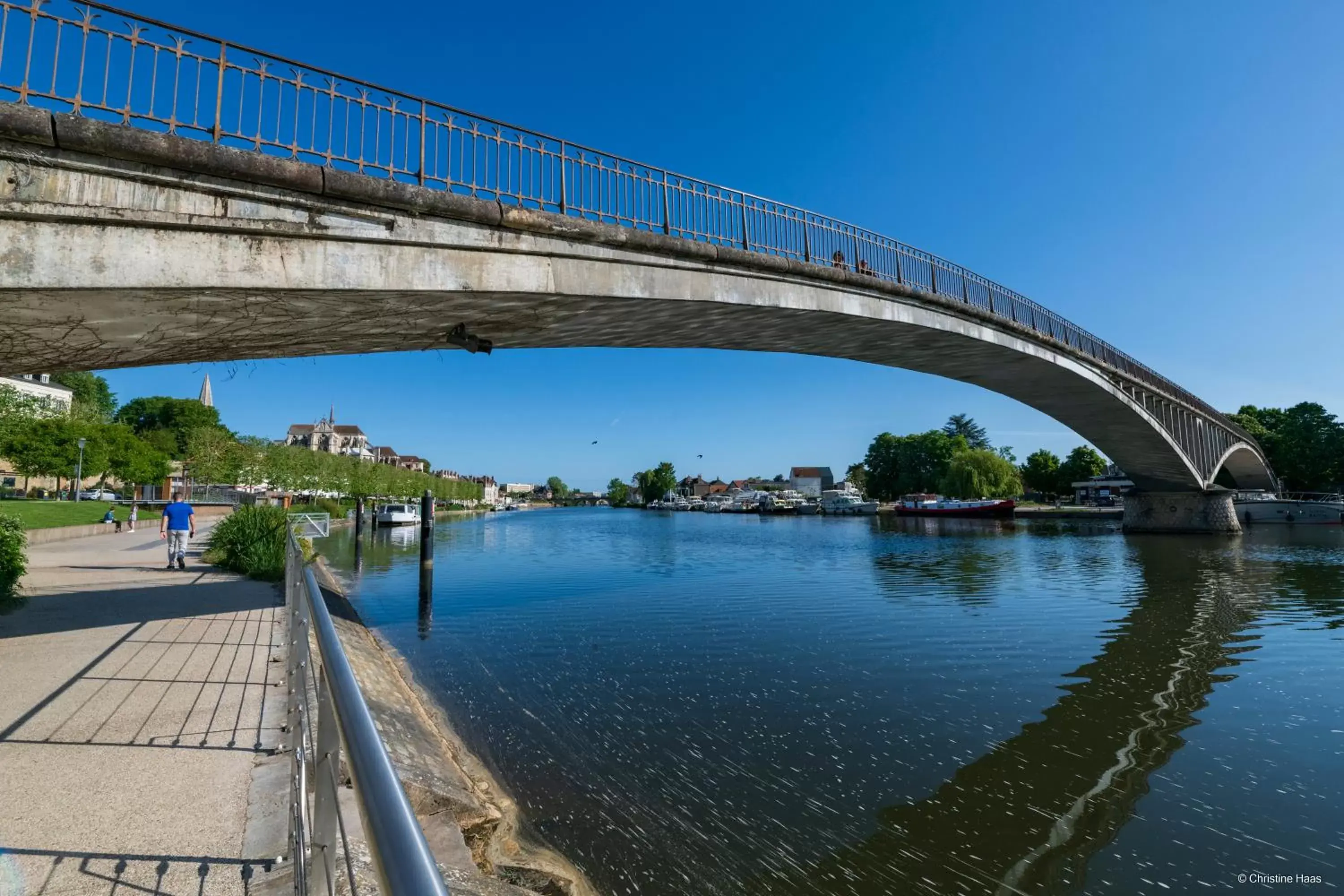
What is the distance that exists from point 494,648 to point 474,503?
377 ft

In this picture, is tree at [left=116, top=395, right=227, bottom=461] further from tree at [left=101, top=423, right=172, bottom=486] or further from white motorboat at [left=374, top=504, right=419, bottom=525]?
white motorboat at [left=374, top=504, right=419, bottom=525]

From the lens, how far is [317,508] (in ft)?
158

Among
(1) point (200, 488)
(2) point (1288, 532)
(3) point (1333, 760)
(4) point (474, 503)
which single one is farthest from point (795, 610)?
(4) point (474, 503)

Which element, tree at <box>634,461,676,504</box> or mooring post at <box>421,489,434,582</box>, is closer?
mooring post at <box>421,489,434,582</box>

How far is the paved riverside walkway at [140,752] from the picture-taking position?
113 inches

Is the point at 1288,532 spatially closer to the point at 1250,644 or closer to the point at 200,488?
the point at 1250,644

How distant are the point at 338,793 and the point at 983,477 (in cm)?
7175

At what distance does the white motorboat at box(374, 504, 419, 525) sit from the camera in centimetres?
4597

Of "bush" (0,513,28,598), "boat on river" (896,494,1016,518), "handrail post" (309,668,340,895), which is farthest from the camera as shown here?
"boat on river" (896,494,1016,518)

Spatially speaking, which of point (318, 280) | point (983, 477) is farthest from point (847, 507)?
point (318, 280)

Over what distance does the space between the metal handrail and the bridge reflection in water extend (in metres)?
3.16

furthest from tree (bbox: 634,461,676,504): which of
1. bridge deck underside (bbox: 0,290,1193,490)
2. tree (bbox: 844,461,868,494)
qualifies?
bridge deck underside (bbox: 0,290,1193,490)

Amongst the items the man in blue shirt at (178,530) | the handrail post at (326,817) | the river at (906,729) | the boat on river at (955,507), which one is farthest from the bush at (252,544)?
the boat on river at (955,507)

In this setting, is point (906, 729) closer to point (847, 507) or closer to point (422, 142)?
point (422, 142)
